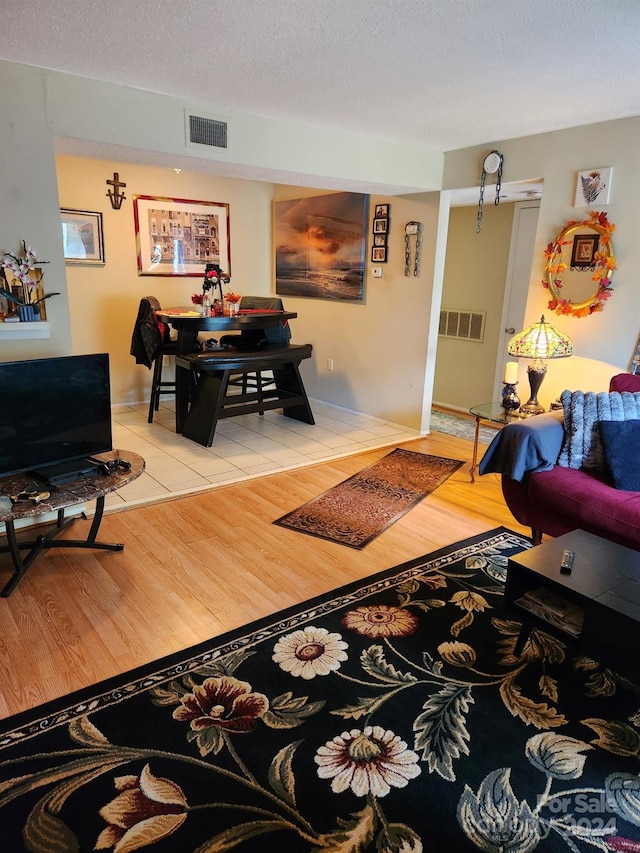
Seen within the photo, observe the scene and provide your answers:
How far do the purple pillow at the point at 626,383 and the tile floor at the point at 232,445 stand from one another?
1943 mm

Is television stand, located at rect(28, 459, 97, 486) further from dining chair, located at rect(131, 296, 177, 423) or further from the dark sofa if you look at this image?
dining chair, located at rect(131, 296, 177, 423)

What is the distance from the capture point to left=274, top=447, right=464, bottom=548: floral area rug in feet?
10.2

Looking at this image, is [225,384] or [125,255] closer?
[225,384]

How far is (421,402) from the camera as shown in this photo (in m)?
4.85

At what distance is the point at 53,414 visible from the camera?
2.57 metres

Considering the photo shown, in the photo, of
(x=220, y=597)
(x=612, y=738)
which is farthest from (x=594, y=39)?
(x=220, y=597)

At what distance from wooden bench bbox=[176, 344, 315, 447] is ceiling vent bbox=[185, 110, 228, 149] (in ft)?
4.96

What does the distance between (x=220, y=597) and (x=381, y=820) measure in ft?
3.91

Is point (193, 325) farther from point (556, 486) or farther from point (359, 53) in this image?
point (556, 486)

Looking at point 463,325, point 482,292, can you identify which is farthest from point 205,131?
point 463,325

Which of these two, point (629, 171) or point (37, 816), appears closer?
point (37, 816)

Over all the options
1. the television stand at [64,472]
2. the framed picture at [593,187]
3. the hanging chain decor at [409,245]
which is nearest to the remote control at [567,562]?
the television stand at [64,472]

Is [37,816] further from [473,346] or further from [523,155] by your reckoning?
[473,346]

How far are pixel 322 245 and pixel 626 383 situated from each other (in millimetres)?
3300
